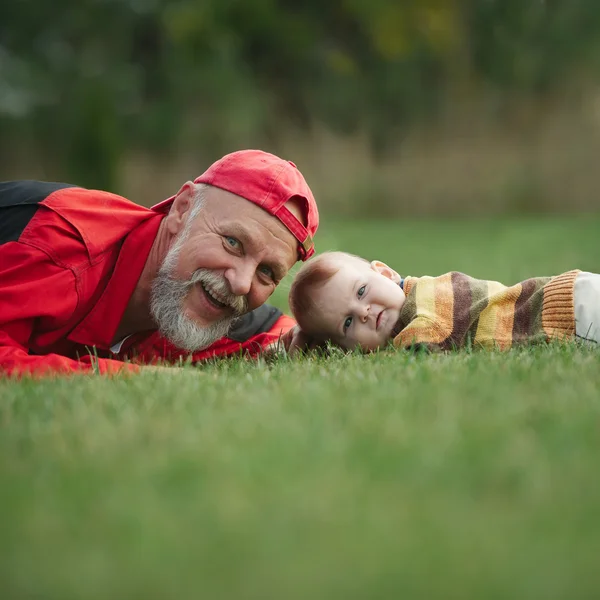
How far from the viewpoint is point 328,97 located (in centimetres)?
2375

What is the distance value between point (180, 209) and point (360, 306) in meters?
0.84

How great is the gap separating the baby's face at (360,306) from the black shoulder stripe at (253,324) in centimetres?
51

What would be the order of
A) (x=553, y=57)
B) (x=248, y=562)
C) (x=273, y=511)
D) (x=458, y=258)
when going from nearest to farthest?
(x=248, y=562)
(x=273, y=511)
(x=458, y=258)
(x=553, y=57)

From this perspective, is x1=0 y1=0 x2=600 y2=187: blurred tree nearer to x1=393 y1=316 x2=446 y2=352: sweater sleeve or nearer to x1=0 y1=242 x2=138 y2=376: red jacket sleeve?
x1=393 y1=316 x2=446 y2=352: sweater sleeve

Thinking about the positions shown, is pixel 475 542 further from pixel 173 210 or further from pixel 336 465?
pixel 173 210

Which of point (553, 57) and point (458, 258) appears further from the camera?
point (553, 57)

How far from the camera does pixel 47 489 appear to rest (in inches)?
60.8

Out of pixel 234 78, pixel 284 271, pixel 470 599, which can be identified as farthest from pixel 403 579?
pixel 234 78

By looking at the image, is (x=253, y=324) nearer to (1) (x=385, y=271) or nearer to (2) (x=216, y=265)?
(1) (x=385, y=271)

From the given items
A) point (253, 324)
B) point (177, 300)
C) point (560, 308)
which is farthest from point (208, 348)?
point (560, 308)

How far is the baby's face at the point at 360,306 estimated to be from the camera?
3566mm

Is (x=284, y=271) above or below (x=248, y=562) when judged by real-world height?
above

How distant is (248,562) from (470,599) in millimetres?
322

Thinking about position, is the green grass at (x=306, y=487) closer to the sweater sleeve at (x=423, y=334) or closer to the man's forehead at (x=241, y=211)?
the sweater sleeve at (x=423, y=334)
